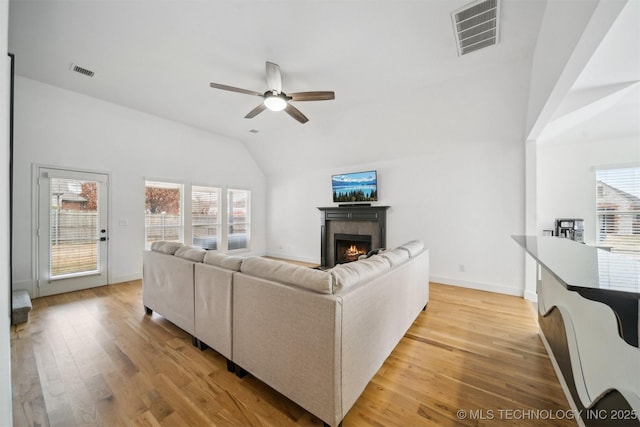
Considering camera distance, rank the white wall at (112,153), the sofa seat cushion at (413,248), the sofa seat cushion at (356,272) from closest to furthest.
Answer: the sofa seat cushion at (356,272), the sofa seat cushion at (413,248), the white wall at (112,153)

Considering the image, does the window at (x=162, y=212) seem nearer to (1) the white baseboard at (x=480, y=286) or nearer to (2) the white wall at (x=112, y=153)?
(2) the white wall at (x=112, y=153)

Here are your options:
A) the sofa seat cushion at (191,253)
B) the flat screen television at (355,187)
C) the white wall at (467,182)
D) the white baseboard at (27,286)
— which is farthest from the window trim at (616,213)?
the white baseboard at (27,286)

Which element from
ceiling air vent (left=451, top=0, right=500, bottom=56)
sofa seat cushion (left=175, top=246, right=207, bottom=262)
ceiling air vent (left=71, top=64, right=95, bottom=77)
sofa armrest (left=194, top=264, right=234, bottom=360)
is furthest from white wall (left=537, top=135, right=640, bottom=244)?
ceiling air vent (left=71, top=64, right=95, bottom=77)

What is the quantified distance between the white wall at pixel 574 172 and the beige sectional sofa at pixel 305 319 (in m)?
3.58

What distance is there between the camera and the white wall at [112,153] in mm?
3576

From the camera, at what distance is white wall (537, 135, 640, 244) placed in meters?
3.64

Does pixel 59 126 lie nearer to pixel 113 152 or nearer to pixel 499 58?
pixel 113 152

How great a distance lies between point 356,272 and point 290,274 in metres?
0.45

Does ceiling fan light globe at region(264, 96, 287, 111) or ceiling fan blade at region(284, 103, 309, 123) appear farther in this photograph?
ceiling fan blade at region(284, 103, 309, 123)

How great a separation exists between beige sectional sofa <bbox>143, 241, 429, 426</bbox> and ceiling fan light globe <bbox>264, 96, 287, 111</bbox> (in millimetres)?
2025

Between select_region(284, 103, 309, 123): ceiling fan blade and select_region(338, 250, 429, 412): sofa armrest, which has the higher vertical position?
select_region(284, 103, 309, 123): ceiling fan blade

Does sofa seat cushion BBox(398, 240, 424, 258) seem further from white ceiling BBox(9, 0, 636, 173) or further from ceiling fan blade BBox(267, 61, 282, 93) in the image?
ceiling fan blade BBox(267, 61, 282, 93)

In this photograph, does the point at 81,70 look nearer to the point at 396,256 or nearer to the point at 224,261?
the point at 224,261

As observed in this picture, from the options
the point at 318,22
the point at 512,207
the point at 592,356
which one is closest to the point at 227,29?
the point at 318,22
